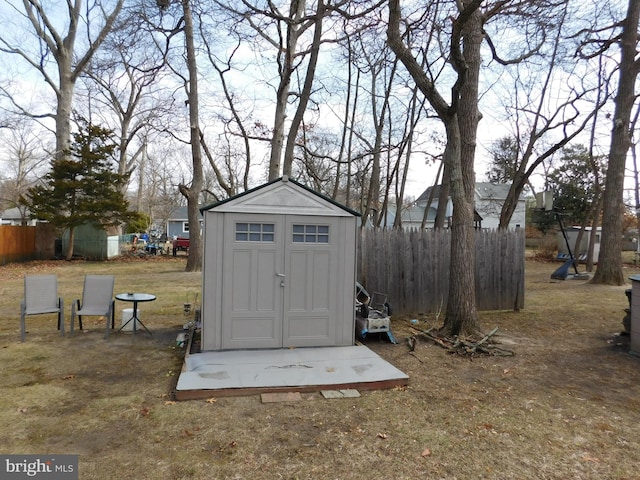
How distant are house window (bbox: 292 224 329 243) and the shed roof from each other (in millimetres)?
188

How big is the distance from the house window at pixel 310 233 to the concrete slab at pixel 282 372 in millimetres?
1431

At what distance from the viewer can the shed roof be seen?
5469 mm

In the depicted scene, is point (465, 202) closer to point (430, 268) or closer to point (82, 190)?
point (430, 268)

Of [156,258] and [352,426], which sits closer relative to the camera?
[352,426]

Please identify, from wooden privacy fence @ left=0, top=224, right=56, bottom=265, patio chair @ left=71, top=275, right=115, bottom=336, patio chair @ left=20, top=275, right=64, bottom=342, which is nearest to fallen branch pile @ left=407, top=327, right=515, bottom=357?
patio chair @ left=71, top=275, right=115, bottom=336

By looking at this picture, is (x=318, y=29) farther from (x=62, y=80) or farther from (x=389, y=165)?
(x=62, y=80)

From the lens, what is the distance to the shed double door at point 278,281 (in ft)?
17.9

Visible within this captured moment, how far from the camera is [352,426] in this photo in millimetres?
3605

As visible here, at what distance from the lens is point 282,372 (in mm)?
4719

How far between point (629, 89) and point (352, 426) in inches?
563

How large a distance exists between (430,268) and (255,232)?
14.2 ft

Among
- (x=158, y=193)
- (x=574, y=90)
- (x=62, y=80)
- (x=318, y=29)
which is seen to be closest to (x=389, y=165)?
(x=574, y=90)

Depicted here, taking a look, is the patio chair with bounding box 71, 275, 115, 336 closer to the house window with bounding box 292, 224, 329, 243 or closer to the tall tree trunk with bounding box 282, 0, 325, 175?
the house window with bounding box 292, 224, 329, 243

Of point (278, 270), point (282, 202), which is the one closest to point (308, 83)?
point (282, 202)
